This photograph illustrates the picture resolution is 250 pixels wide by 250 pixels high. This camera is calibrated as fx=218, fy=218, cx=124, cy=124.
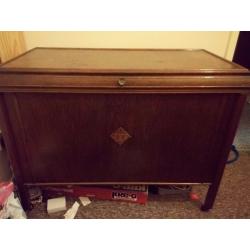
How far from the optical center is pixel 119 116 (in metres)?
0.83

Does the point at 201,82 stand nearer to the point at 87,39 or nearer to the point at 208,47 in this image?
the point at 208,47

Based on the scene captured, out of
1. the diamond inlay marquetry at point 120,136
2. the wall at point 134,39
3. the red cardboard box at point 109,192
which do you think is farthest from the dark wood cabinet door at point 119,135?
the wall at point 134,39

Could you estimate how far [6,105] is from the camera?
2.63 feet

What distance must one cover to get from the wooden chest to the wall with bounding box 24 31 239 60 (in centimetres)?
20

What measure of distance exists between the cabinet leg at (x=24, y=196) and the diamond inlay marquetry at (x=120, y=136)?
505mm

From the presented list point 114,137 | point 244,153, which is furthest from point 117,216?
point 244,153

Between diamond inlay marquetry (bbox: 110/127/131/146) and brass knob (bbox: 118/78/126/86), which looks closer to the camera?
brass knob (bbox: 118/78/126/86)

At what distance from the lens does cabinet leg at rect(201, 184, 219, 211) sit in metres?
1.05

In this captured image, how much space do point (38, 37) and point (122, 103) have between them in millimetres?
724

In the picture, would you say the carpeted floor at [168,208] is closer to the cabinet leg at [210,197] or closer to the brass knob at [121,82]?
the cabinet leg at [210,197]

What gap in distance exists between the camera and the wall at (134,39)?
1193 millimetres

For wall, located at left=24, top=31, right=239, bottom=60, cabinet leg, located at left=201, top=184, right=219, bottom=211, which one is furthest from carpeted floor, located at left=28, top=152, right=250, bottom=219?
wall, located at left=24, top=31, right=239, bottom=60

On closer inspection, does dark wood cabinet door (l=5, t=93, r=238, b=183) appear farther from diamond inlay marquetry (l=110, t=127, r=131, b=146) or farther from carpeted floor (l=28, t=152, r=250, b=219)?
carpeted floor (l=28, t=152, r=250, b=219)

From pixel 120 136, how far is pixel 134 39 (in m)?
0.62
